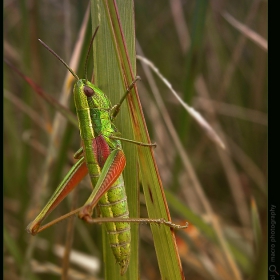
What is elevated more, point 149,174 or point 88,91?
point 88,91

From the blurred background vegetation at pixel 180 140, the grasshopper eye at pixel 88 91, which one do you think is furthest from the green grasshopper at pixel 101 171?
the blurred background vegetation at pixel 180 140

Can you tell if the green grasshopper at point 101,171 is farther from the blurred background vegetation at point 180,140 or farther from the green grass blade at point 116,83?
the blurred background vegetation at point 180,140

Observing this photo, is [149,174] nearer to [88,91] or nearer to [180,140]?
[88,91]

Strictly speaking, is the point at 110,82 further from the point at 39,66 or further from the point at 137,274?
the point at 39,66

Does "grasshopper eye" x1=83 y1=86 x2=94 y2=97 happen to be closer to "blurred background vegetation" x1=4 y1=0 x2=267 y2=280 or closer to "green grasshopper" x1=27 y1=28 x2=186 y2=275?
"green grasshopper" x1=27 y1=28 x2=186 y2=275

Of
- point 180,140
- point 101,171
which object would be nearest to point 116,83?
point 101,171

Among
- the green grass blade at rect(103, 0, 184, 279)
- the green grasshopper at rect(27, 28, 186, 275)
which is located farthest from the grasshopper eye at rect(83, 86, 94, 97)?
the green grass blade at rect(103, 0, 184, 279)

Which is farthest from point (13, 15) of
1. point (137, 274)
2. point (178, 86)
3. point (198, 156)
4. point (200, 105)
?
point (137, 274)
